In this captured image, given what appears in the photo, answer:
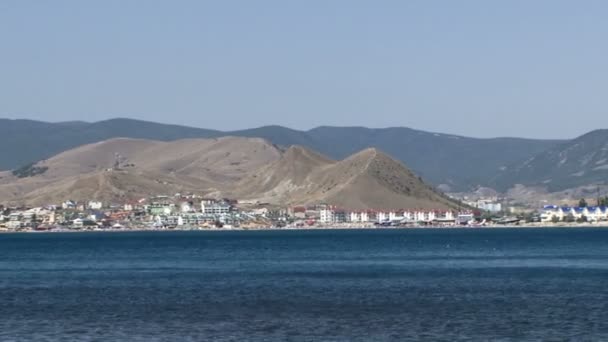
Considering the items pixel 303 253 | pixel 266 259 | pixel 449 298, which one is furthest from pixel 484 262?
pixel 449 298

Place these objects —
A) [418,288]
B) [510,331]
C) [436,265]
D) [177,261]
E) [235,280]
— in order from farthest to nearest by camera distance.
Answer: [177,261]
[436,265]
[235,280]
[418,288]
[510,331]

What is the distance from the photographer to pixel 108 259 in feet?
401

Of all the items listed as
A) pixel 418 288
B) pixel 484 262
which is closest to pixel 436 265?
pixel 484 262

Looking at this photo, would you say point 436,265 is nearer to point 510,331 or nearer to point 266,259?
point 266,259

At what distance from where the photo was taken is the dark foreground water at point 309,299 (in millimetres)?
53109

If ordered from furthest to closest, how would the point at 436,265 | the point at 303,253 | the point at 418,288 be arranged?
the point at 303,253 < the point at 436,265 < the point at 418,288

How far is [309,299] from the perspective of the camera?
68500mm

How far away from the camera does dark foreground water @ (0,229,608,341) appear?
5311 centimetres

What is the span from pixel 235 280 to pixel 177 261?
3137 centimetres

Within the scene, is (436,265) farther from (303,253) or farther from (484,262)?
(303,253)

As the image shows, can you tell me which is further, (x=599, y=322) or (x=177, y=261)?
(x=177, y=261)

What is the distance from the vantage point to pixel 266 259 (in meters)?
→ 119

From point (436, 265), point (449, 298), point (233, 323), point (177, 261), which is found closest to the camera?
point (233, 323)

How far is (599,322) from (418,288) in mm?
21285
